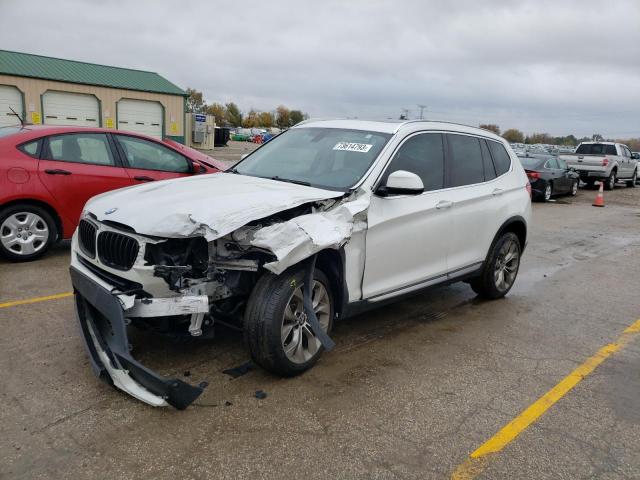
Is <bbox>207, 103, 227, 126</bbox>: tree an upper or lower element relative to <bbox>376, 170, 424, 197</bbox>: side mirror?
upper

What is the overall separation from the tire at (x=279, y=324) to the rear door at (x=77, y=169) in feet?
13.5

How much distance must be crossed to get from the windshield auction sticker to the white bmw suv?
16 millimetres

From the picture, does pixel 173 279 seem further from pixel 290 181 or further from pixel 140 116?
pixel 140 116

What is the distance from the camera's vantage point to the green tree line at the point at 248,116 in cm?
9137

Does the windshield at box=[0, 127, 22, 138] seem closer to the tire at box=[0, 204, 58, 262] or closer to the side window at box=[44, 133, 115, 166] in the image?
the side window at box=[44, 133, 115, 166]

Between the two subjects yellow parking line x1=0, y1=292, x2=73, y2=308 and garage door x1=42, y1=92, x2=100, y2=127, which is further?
garage door x1=42, y1=92, x2=100, y2=127

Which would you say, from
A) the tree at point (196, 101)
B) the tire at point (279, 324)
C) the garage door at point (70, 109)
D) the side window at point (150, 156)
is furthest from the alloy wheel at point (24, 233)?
the tree at point (196, 101)

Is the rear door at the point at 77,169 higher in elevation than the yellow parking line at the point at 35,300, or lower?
higher

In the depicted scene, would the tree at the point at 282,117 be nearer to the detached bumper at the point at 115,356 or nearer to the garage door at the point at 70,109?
the garage door at the point at 70,109

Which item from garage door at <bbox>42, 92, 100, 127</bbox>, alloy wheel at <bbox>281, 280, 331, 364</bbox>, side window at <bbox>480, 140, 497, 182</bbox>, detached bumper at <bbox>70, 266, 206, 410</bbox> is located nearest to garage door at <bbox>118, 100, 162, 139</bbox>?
garage door at <bbox>42, 92, 100, 127</bbox>

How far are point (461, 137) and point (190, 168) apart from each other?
153 inches

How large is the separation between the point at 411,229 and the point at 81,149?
4.58m

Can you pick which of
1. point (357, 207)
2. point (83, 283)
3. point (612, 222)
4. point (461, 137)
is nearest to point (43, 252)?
point (83, 283)

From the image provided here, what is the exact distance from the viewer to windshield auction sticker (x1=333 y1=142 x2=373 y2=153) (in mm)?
4586
